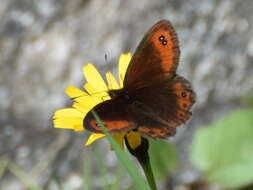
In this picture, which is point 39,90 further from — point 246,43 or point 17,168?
point 246,43

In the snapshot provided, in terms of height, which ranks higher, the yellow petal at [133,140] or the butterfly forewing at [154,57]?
the butterfly forewing at [154,57]

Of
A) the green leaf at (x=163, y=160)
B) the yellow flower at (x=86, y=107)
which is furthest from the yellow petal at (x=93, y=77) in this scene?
the green leaf at (x=163, y=160)

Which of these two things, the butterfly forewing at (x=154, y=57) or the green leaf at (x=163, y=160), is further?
the green leaf at (x=163, y=160)

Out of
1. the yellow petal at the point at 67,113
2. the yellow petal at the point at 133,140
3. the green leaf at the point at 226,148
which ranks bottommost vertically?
the green leaf at the point at 226,148

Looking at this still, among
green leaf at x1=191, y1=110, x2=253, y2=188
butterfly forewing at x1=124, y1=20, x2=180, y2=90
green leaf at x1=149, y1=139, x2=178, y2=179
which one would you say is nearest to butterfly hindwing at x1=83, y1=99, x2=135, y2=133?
butterfly forewing at x1=124, y1=20, x2=180, y2=90

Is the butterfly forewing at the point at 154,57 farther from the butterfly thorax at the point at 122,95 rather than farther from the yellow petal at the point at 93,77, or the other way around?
the yellow petal at the point at 93,77

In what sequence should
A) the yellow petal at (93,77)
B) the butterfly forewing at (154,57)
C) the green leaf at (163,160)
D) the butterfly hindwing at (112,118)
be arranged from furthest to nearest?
the green leaf at (163,160) → the yellow petal at (93,77) → the butterfly forewing at (154,57) → the butterfly hindwing at (112,118)

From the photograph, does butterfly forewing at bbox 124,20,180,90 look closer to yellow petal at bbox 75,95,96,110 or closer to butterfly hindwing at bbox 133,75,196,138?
butterfly hindwing at bbox 133,75,196,138

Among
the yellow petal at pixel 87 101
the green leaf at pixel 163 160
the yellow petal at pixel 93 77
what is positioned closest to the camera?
the yellow petal at pixel 87 101
